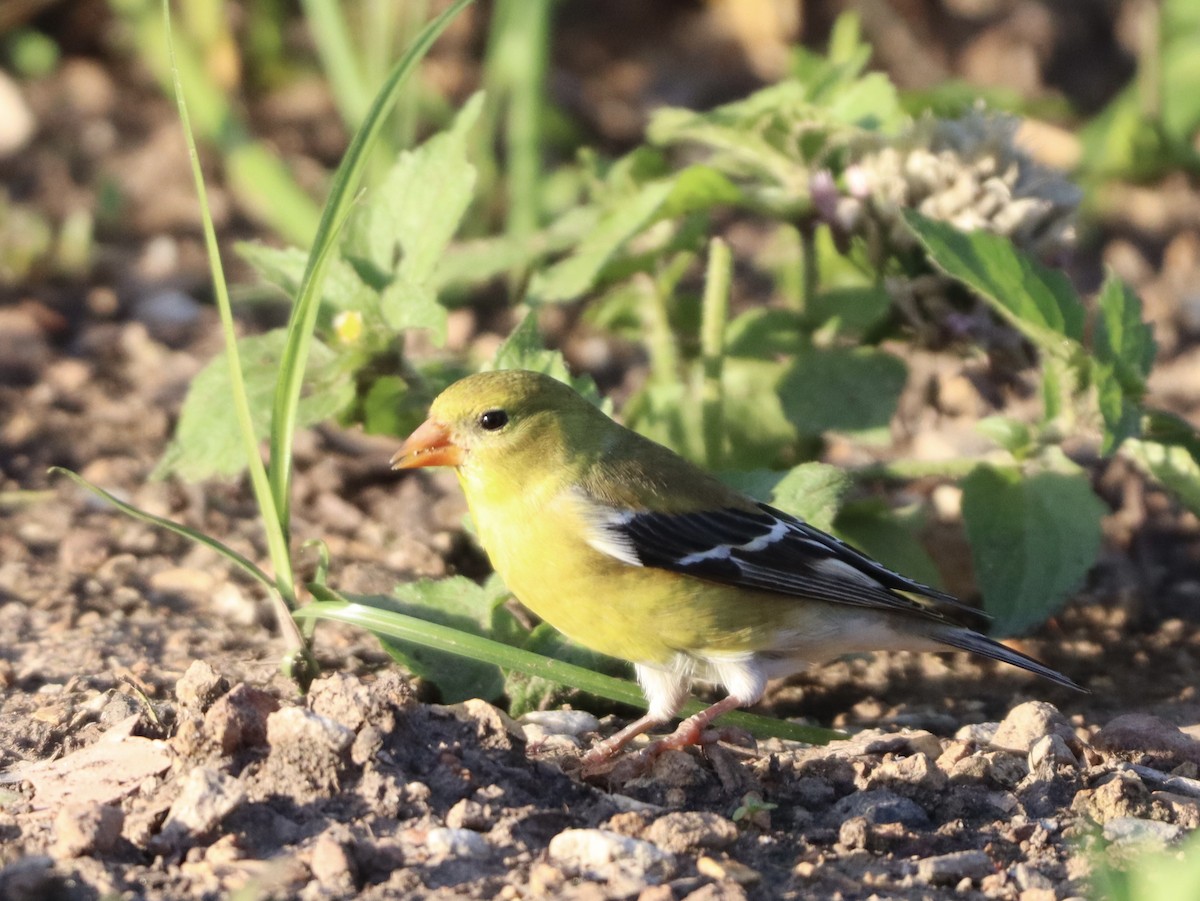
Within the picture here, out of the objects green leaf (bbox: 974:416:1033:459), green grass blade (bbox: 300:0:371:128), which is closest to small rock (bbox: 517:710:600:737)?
green leaf (bbox: 974:416:1033:459)

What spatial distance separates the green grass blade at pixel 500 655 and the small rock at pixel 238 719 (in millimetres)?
240

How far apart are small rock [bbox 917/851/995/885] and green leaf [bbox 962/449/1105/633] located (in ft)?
3.18

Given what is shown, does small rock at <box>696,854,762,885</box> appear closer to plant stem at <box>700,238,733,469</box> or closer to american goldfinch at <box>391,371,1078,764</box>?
american goldfinch at <box>391,371,1078,764</box>

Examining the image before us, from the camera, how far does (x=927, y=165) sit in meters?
3.84

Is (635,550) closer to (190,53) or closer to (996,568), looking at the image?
(996,568)

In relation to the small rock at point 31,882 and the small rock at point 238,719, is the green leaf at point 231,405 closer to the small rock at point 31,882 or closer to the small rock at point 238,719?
the small rock at point 238,719

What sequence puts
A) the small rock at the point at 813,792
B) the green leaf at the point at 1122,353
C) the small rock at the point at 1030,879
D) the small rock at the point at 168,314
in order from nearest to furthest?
the small rock at the point at 1030,879, the small rock at the point at 813,792, the green leaf at the point at 1122,353, the small rock at the point at 168,314

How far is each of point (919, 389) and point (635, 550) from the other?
232 cm

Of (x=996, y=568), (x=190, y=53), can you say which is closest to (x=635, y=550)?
(x=996, y=568)

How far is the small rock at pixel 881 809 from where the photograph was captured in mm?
2801

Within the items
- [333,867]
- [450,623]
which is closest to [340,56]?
[450,623]

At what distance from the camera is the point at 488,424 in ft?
11.3

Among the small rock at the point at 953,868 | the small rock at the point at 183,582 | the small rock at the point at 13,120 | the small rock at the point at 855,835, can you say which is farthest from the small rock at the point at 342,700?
the small rock at the point at 13,120

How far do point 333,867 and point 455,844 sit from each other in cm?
23
